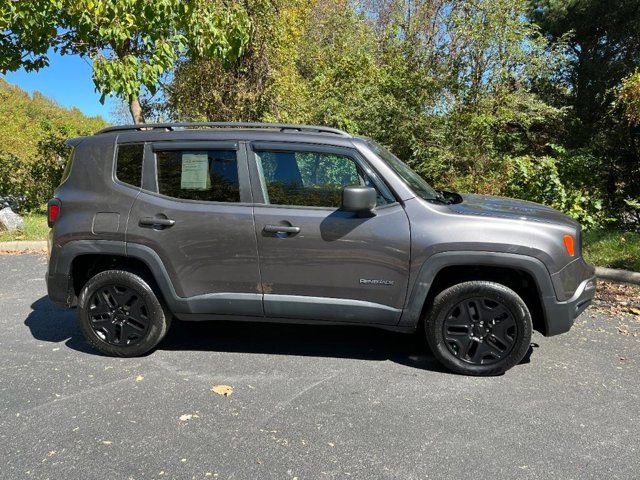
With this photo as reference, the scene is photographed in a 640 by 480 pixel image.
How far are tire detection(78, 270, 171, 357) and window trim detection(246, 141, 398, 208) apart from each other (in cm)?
123

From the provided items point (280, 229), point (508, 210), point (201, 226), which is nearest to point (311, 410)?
point (280, 229)

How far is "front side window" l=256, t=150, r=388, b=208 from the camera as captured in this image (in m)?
3.95

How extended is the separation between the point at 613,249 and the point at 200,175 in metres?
5.73

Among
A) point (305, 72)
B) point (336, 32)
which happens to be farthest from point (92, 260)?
point (336, 32)

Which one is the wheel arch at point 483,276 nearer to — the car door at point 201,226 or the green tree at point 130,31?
the car door at point 201,226

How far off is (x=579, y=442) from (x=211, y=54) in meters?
7.95

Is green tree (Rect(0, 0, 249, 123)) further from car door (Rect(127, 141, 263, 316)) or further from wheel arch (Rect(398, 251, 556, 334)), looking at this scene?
wheel arch (Rect(398, 251, 556, 334))

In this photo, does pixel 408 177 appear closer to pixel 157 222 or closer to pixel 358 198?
pixel 358 198

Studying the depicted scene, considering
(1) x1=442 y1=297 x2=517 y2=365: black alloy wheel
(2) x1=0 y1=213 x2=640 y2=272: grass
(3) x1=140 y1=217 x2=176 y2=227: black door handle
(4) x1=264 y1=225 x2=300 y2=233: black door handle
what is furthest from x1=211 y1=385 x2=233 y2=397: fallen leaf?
(2) x1=0 y1=213 x2=640 y2=272: grass

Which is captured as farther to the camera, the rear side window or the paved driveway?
the rear side window

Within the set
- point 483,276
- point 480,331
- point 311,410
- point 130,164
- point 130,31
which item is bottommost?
point 311,410

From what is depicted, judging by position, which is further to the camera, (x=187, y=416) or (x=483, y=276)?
(x=483, y=276)

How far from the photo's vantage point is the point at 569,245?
3.79m

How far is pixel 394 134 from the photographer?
408 inches
